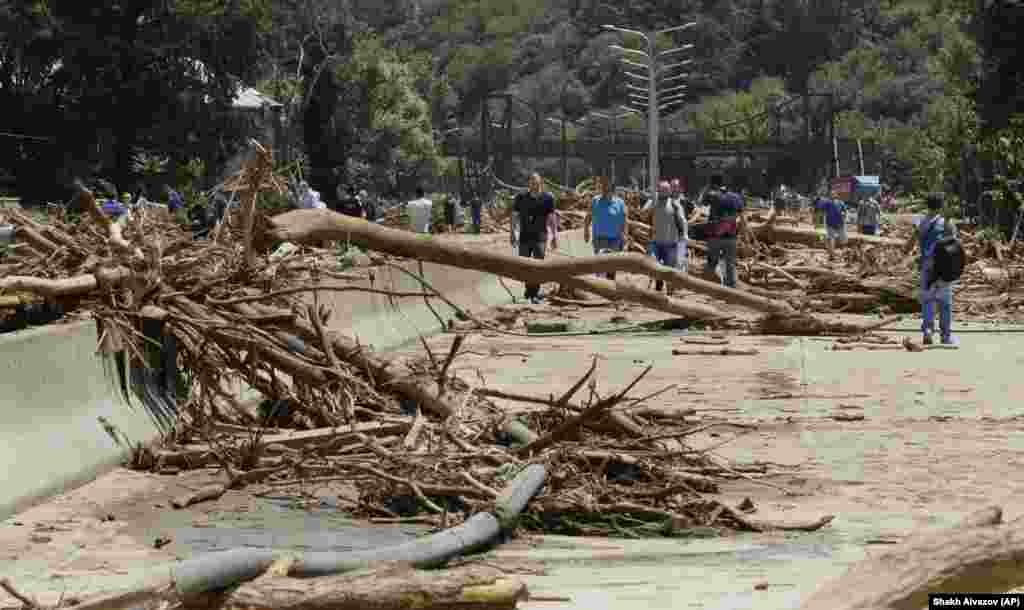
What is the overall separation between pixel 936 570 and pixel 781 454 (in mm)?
6617

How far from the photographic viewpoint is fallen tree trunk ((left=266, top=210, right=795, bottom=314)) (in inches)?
508

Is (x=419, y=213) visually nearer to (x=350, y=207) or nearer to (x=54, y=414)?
(x=350, y=207)

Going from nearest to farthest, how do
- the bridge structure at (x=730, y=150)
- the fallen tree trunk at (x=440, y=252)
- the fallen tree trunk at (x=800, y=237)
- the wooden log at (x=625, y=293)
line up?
1. the fallen tree trunk at (x=440, y=252)
2. the wooden log at (x=625, y=293)
3. the fallen tree trunk at (x=800, y=237)
4. the bridge structure at (x=730, y=150)

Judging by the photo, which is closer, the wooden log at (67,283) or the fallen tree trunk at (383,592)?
the fallen tree trunk at (383,592)

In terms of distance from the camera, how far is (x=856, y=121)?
194000mm

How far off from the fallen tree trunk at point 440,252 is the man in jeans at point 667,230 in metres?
15.5

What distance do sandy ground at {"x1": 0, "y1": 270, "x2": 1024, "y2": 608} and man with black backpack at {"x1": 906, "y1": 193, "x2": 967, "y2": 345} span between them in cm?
46

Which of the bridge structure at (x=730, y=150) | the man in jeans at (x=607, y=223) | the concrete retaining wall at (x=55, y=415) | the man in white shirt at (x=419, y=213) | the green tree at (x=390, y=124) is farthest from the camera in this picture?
the bridge structure at (x=730, y=150)

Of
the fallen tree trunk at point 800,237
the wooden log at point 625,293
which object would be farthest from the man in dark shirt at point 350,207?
the wooden log at point 625,293

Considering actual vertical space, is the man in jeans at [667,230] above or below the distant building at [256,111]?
below

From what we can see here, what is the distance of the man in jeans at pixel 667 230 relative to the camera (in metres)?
28.8

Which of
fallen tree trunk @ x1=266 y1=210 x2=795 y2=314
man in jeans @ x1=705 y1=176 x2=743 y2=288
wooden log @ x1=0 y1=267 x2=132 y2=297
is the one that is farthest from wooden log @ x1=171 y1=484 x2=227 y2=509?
man in jeans @ x1=705 y1=176 x2=743 y2=288

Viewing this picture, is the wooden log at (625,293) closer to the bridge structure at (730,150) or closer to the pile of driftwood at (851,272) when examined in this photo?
the pile of driftwood at (851,272)

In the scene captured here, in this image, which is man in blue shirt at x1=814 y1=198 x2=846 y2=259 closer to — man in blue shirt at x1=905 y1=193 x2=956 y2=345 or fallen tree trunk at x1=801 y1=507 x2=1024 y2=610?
man in blue shirt at x1=905 y1=193 x2=956 y2=345
